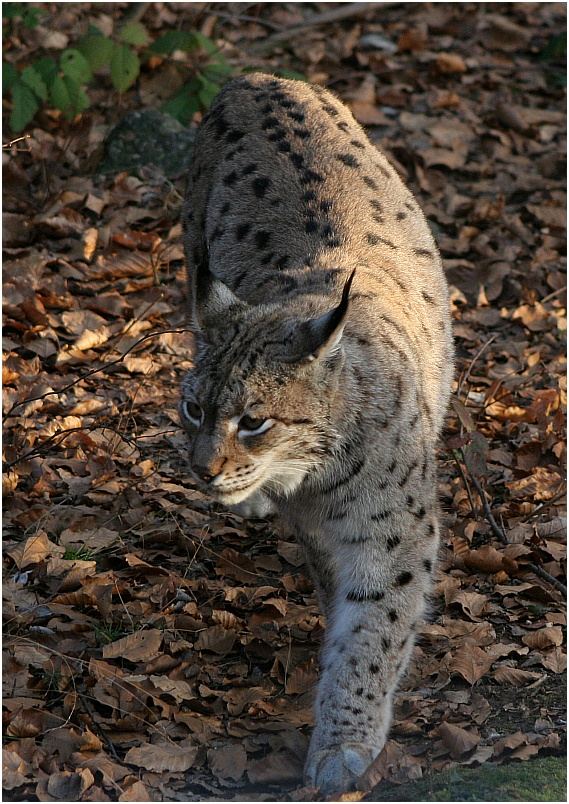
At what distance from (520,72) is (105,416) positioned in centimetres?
648

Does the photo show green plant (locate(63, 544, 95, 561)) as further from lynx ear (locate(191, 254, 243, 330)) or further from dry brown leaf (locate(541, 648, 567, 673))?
dry brown leaf (locate(541, 648, 567, 673))

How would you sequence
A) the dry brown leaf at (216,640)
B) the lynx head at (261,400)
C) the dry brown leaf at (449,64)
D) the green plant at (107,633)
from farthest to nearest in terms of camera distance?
1. the dry brown leaf at (449,64)
2. the dry brown leaf at (216,640)
3. the green plant at (107,633)
4. the lynx head at (261,400)

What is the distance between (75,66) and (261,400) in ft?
15.0

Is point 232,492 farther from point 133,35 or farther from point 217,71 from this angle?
point 217,71

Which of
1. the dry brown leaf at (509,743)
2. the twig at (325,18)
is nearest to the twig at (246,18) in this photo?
the twig at (325,18)

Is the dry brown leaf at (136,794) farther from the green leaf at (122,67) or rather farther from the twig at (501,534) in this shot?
the green leaf at (122,67)

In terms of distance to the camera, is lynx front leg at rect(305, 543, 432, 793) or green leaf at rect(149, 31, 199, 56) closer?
lynx front leg at rect(305, 543, 432, 793)

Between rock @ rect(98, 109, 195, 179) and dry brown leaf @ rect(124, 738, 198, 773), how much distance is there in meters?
5.49

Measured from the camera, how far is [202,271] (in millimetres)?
4641

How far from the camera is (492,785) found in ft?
13.6

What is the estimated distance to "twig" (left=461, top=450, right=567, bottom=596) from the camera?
573cm

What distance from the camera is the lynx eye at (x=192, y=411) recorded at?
4.46m

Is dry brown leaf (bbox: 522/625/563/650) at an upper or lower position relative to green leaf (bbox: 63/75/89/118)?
lower

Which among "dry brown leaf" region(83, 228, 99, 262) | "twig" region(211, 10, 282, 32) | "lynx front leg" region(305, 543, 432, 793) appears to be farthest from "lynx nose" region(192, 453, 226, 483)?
"twig" region(211, 10, 282, 32)
